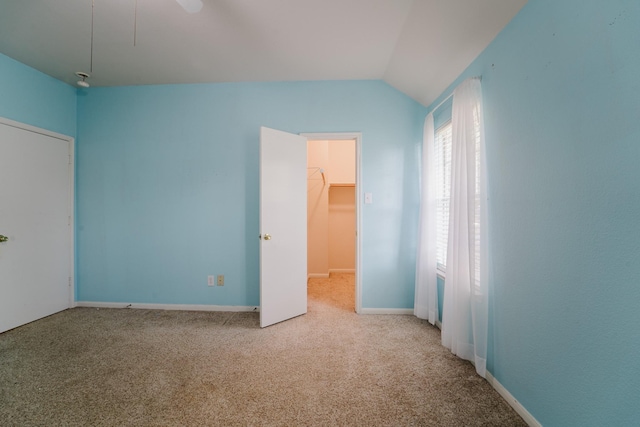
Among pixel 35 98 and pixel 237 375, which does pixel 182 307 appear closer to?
pixel 237 375

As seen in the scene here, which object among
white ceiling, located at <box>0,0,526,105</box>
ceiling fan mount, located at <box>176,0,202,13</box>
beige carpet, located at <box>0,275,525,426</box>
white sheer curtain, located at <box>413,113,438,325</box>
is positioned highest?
white ceiling, located at <box>0,0,526,105</box>

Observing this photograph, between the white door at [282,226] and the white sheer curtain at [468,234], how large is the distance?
1.45 m

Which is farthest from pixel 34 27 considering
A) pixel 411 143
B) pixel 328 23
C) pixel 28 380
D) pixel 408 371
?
pixel 408 371

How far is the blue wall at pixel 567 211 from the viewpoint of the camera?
2.95 feet

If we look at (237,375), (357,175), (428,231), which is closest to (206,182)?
(357,175)

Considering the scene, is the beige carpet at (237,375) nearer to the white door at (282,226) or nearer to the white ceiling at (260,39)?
the white door at (282,226)

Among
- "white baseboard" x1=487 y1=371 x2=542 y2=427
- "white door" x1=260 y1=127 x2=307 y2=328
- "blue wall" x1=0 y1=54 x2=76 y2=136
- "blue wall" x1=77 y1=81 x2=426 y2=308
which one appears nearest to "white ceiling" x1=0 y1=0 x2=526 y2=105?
"blue wall" x1=0 y1=54 x2=76 y2=136

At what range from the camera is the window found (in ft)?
7.58

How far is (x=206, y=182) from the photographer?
2805mm

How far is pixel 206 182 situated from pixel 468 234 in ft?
8.75

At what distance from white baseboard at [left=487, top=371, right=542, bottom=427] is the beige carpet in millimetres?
38

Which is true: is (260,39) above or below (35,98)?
above

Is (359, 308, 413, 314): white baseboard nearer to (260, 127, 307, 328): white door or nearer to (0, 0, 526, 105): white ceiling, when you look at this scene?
(260, 127, 307, 328): white door

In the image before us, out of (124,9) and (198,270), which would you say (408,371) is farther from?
(124,9)
